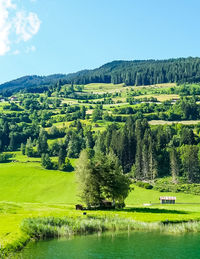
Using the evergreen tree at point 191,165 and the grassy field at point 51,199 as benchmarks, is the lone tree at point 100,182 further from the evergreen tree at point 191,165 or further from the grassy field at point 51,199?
the evergreen tree at point 191,165

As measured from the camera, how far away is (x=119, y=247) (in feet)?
165

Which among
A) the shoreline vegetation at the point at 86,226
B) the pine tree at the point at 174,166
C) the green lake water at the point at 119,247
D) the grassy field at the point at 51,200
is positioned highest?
the pine tree at the point at 174,166

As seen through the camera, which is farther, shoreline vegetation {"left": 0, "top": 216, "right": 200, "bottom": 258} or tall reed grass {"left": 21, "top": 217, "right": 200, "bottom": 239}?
tall reed grass {"left": 21, "top": 217, "right": 200, "bottom": 239}

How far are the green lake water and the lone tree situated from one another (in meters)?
26.1

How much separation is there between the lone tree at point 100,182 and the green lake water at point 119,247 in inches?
1027

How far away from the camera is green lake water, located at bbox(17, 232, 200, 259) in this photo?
4628cm

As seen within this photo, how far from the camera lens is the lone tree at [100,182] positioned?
84.1 metres

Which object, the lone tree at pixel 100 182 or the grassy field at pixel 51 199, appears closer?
the grassy field at pixel 51 199

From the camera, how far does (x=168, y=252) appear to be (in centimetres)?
4772

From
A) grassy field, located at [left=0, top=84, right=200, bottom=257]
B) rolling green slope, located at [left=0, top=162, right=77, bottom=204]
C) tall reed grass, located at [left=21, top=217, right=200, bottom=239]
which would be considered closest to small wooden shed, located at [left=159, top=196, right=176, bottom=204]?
grassy field, located at [left=0, top=84, right=200, bottom=257]

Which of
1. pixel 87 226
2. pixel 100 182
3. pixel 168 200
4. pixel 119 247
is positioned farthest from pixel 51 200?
pixel 119 247

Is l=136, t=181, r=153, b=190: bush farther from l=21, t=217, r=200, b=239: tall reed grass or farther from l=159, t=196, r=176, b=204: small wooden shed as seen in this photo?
l=21, t=217, r=200, b=239: tall reed grass

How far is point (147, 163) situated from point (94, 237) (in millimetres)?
109557

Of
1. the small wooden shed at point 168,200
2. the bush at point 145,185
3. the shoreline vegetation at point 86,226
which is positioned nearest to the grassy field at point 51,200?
the small wooden shed at point 168,200
